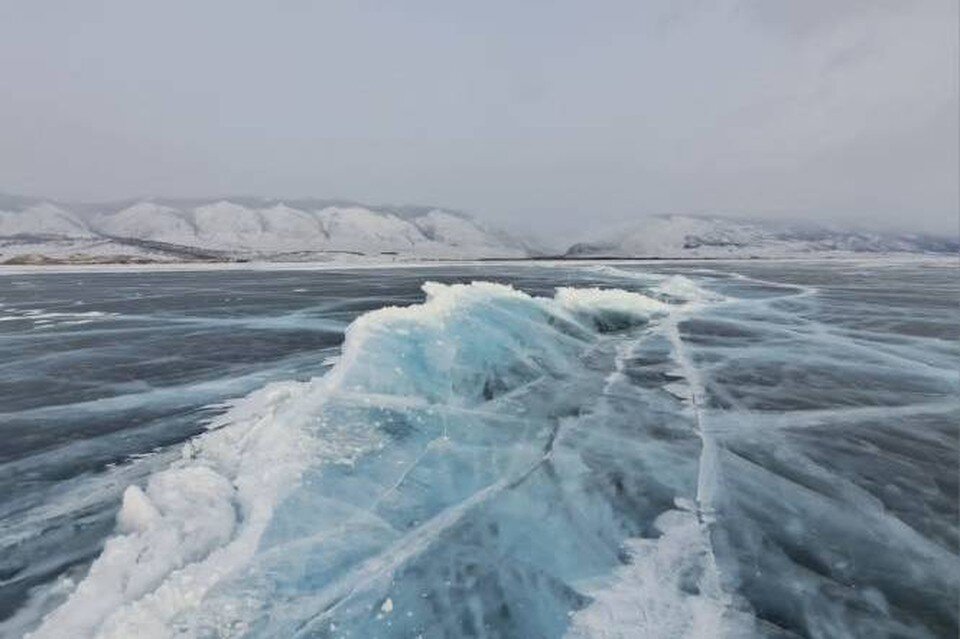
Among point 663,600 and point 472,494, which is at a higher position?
point 472,494

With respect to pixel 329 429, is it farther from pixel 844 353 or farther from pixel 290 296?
pixel 290 296

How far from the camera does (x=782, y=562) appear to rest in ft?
14.7

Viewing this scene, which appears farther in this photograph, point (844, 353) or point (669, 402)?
point (844, 353)

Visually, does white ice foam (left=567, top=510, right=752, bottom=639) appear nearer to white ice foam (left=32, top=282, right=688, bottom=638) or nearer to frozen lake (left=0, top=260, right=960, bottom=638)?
frozen lake (left=0, top=260, right=960, bottom=638)

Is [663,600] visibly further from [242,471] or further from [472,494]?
[242,471]

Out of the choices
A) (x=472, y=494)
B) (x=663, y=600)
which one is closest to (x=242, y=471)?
(x=472, y=494)

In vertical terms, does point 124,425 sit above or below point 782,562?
above

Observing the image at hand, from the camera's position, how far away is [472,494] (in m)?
5.61

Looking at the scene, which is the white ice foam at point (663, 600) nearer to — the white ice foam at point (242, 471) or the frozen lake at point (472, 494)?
the frozen lake at point (472, 494)

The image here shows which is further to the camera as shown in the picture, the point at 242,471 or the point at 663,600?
the point at 242,471

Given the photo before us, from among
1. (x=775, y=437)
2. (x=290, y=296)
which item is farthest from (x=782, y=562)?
(x=290, y=296)

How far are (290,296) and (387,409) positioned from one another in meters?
21.8

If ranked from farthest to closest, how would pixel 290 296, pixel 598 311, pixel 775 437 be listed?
pixel 290 296
pixel 598 311
pixel 775 437

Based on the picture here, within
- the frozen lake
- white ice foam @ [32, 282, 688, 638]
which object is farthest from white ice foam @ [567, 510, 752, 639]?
white ice foam @ [32, 282, 688, 638]
